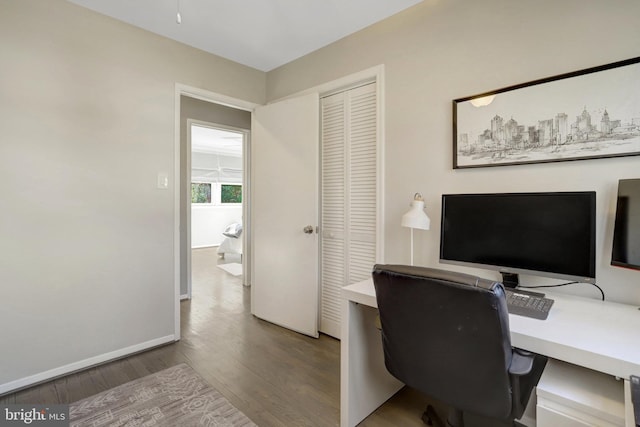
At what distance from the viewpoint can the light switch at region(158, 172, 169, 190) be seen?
249cm

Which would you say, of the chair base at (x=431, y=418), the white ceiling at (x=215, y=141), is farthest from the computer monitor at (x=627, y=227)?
the white ceiling at (x=215, y=141)

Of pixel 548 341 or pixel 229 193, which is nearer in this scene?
pixel 548 341

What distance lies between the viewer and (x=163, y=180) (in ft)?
8.25

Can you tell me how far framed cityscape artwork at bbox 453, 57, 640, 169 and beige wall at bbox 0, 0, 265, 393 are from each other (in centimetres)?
225

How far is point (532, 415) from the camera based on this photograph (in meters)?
1.58

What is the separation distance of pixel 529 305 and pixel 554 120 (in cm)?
95

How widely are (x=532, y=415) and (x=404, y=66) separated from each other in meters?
2.19

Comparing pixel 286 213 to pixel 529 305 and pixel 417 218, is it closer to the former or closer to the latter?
pixel 417 218

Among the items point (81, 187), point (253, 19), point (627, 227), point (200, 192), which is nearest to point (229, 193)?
point (200, 192)

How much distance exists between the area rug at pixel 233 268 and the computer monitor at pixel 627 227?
4588mm

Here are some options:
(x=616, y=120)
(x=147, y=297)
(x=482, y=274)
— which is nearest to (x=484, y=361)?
(x=482, y=274)

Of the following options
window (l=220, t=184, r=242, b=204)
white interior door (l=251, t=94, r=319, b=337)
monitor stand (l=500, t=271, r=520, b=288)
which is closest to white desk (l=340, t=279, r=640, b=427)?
monitor stand (l=500, t=271, r=520, b=288)

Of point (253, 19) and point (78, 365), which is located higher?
point (253, 19)

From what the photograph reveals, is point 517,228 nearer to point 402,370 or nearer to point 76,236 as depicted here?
point 402,370
